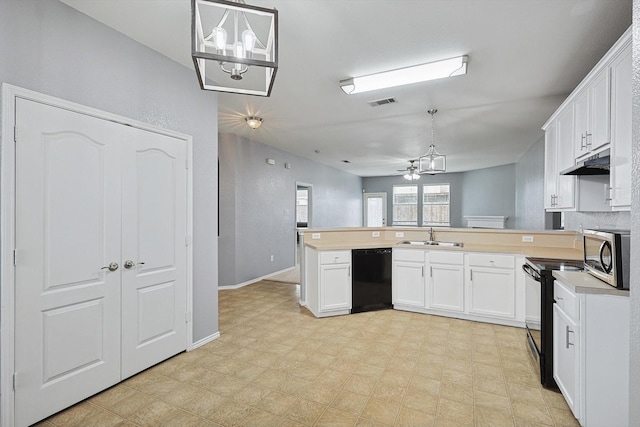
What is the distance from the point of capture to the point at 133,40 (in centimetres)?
246

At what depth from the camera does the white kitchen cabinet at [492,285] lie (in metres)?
3.50

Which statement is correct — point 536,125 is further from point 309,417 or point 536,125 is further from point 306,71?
point 309,417

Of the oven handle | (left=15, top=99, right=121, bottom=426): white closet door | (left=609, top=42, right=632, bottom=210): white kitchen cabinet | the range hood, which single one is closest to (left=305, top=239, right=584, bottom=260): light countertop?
the oven handle

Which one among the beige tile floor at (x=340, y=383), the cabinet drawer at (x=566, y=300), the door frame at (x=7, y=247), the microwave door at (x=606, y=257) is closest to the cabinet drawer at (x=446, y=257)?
the beige tile floor at (x=340, y=383)

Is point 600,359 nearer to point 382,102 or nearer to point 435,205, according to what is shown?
point 382,102

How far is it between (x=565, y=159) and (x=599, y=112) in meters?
0.80

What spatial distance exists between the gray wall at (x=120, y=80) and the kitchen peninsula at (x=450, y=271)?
1385 mm

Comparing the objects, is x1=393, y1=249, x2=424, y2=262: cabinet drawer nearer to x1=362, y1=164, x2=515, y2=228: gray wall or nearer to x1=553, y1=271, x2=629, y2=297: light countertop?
x1=553, y1=271, x2=629, y2=297: light countertop

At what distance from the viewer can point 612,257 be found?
1850 mm

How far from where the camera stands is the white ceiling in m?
2.08

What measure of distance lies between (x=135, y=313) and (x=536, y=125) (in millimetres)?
5874

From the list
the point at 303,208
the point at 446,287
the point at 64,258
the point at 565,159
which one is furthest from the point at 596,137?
the point at 303,208

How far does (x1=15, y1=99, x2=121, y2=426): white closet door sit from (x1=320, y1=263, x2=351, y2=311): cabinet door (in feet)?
7.18

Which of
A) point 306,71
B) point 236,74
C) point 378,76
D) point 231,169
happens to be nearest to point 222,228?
point 231,169
